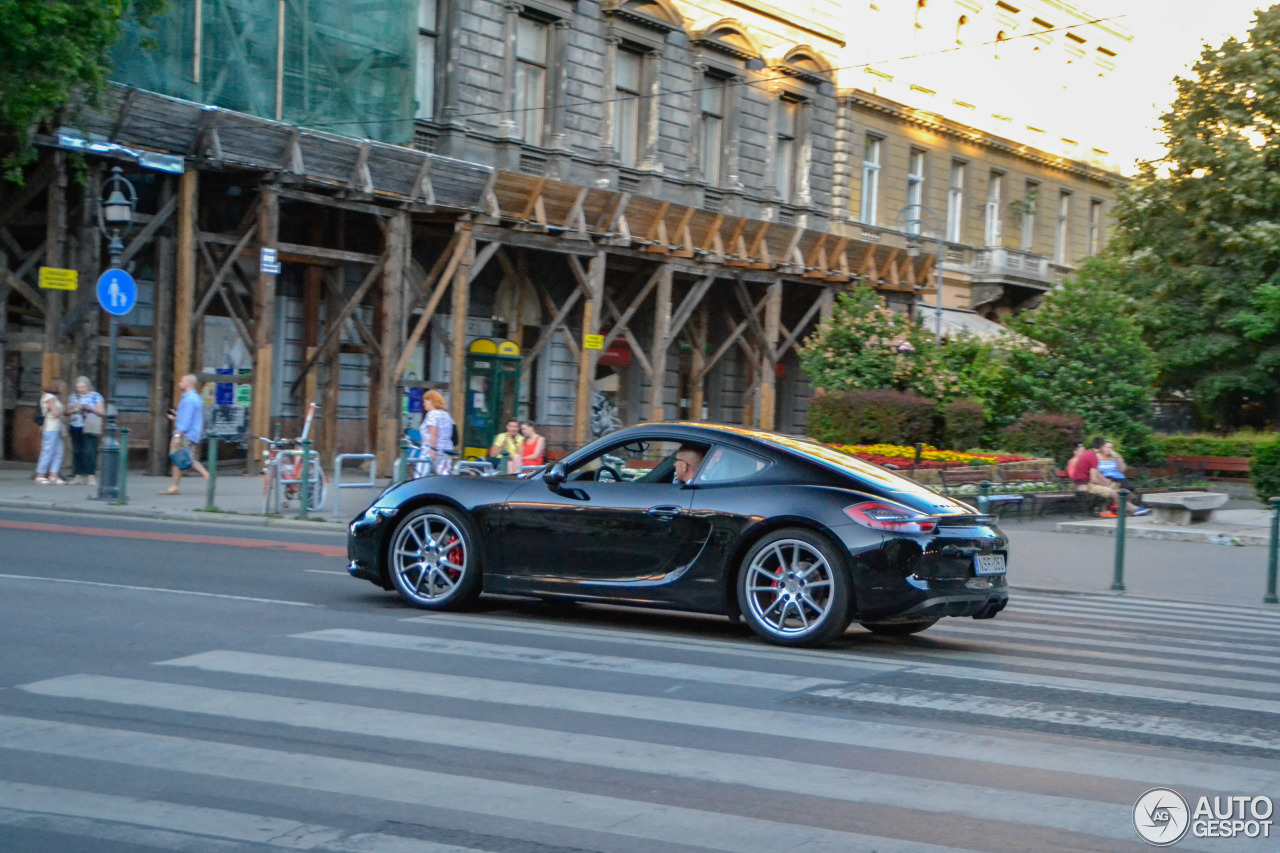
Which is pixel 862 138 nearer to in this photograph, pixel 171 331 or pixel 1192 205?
pixel 1192 205

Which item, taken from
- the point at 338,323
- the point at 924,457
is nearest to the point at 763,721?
the point at 924,457

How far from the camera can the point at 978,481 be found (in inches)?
1017

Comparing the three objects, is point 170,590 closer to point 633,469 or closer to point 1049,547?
point 633,469

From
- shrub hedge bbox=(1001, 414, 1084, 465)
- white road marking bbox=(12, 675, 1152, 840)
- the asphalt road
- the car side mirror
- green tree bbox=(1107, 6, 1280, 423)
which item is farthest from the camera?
green tree bbox=(1107, 6, 1280, 423)

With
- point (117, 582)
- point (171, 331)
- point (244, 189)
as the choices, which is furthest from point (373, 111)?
point (117, 582)

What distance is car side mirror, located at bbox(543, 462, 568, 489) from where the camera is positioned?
396 inches

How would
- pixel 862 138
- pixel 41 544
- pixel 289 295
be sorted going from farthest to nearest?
pixel 862 138 → pixel 289 295 → pixel 41 544

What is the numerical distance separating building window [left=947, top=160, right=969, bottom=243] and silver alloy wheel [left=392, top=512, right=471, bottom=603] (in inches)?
1556

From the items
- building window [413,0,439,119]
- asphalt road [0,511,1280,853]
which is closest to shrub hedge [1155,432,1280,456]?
building window [413,0,439,119]

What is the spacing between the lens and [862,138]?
44.2 metres

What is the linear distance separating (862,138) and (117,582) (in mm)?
35424

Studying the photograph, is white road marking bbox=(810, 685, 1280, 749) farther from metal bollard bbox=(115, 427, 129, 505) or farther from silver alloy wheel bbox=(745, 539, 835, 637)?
metal bollard bbox=(115, 427, 129, 505)

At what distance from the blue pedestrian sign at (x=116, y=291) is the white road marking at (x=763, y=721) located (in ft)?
42.6

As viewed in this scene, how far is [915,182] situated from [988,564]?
38.8 metres
